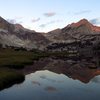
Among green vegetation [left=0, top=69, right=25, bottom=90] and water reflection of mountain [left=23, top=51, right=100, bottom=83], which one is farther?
water reflection of mountain [left=23, top=51, right=100, bottom=83]

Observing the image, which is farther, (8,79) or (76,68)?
(76,68)

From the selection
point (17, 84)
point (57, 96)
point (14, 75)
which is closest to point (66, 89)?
point (57, 96)

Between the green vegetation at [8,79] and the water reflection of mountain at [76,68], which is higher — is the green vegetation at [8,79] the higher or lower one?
the higher one

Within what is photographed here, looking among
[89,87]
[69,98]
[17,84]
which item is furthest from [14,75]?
[69,98]

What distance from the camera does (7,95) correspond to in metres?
46.3

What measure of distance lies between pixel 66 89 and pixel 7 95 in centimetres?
1167

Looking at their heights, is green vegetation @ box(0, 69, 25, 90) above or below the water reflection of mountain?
above

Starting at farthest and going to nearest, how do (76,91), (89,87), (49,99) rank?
(89,87), (76,91), (49,99)

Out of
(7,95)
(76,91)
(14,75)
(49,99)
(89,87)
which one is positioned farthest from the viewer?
(14,75)

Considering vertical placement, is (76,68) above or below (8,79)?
below

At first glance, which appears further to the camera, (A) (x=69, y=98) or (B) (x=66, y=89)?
(B) (x=66, y=89)

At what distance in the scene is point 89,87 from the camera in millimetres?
54312

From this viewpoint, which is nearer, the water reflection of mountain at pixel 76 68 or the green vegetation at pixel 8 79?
the green vegetation at pixel 8 79

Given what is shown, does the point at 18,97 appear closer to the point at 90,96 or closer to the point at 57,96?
the point at 57,96
